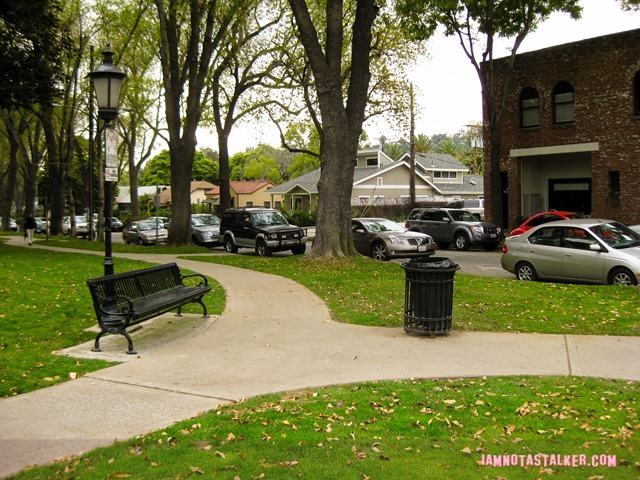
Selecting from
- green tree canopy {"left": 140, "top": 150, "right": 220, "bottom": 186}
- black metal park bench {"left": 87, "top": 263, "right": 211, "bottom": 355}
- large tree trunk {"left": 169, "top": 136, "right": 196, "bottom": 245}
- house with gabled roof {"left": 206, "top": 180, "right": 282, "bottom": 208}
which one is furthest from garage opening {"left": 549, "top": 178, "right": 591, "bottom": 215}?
green tree canopy {"left": 140, "top": 150, "right": 220, "bottom": 186}

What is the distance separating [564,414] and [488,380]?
131 cm

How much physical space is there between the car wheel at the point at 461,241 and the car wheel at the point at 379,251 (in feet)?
21.1

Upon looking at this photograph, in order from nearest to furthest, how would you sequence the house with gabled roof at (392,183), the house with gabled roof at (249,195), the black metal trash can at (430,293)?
the black metal trash can at (430,293) < the house with gabled roof at (392,183) < the house with gabled roof at (249,195)

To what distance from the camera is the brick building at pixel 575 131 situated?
2700cm

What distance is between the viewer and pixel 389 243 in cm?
2189

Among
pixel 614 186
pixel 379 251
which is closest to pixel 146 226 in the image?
pixel 379 251

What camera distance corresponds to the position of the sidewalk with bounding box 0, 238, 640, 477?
223 inches

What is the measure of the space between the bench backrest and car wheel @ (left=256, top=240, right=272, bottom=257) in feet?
43.6

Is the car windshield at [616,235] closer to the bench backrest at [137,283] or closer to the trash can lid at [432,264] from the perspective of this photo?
the trash can lid at [432,264]

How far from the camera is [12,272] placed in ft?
51.4

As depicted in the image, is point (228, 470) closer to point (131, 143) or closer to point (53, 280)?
point (53, 280)

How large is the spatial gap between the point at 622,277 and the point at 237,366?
9.20 m

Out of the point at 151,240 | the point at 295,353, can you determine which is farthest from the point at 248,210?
the point at 295,353

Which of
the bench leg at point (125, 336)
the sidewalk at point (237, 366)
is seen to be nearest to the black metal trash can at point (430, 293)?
the sidewalk at point (237, 366)
